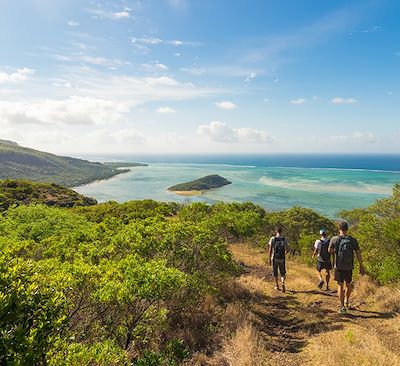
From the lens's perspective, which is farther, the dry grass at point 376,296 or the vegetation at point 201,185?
the vegetation at point 201,185

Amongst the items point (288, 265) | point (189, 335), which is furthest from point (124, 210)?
point (189, 335)

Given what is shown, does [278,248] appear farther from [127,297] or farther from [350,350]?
[127,297]

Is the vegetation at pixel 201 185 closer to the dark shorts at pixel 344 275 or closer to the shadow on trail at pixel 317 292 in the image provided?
the shadow on trail at pixel 317 292

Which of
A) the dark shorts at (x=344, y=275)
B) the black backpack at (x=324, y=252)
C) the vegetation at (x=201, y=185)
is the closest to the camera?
the dark shorts at (x=344, y=275)

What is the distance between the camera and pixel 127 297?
6.39 metres

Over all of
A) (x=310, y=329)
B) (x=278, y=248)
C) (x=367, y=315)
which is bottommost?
(x=310, y=329)

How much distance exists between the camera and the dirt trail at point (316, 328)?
22.0ft

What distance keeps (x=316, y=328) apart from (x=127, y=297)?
18.4ft

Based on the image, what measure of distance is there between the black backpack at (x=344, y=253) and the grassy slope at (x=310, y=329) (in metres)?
1.51

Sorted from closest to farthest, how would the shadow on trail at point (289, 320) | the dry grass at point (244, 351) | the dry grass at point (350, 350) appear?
the dry grass at point (350, 350)
the dry grass at point (244, 351)
the shadow on trail at point (289, 320)

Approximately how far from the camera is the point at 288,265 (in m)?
18.7

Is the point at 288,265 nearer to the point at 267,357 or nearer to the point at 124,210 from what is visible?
the point at 267,357

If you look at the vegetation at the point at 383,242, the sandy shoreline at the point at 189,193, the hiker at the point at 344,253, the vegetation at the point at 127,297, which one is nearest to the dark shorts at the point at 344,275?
the hiker at the point at 344,253

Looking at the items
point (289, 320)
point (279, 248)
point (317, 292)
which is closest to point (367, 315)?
point (289, 320)
